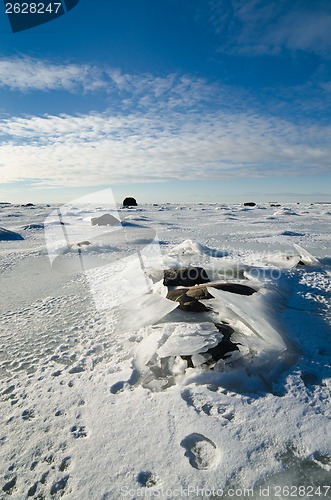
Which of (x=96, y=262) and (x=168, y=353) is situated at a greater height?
(x=168, y=353)

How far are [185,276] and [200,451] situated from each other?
220 cm

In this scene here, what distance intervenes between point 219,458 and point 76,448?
0.62 meters

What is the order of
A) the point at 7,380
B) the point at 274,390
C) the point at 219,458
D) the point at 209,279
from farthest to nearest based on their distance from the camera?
the point at 209,279, the point at 7,380, the point at 274,390, the point at 219,458

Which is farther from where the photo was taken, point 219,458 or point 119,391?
point 119,391

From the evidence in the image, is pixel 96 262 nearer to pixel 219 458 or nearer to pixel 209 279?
pixel 209 279

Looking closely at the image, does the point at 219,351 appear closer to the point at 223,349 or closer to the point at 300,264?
the point at 223,349

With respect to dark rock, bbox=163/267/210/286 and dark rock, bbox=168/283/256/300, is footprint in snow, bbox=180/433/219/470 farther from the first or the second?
dark rock, bbox=163/267/210/286

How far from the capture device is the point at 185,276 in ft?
11.3

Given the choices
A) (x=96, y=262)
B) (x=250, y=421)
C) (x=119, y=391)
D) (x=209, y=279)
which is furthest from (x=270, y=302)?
(x=96, y=262)

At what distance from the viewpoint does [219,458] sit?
1.27 metres

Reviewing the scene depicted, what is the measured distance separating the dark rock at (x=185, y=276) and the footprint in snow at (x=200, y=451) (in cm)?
198

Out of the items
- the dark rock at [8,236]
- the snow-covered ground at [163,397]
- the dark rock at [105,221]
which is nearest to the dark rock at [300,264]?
the snow-covered ground at [163,397]

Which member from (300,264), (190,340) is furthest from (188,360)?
(300,264)

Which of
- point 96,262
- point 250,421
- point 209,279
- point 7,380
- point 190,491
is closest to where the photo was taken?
point 190,491
